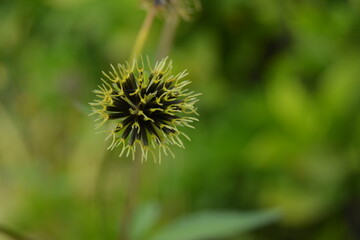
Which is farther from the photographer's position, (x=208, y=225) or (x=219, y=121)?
(x=219, y=121)

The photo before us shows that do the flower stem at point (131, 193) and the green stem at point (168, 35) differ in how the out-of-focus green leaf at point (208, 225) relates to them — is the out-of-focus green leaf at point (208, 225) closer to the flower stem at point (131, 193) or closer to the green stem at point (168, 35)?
the flower stem at point (131, 193)

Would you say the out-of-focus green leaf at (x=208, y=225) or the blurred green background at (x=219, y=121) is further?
the blurred green background at (x=219, y=121)

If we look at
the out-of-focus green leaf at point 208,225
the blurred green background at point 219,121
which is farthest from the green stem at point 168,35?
the blurred green background at point 219,121

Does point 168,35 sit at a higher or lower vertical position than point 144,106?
higher

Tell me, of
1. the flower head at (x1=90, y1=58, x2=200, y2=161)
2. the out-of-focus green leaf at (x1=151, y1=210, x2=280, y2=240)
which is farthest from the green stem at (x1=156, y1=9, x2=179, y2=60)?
the out-of-focus green leaf at (x1=151, y1=210, x2=280, y2=240)

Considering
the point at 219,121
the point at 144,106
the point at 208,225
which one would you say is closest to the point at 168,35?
the point at 144,106

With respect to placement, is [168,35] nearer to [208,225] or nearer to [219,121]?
[208,225]

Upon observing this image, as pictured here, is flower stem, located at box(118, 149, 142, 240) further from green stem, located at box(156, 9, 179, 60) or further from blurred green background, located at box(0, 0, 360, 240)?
blurred green background, located at box(0, 0, 360, 240)

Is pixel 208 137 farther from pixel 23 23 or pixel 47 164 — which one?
pixel 23 23
